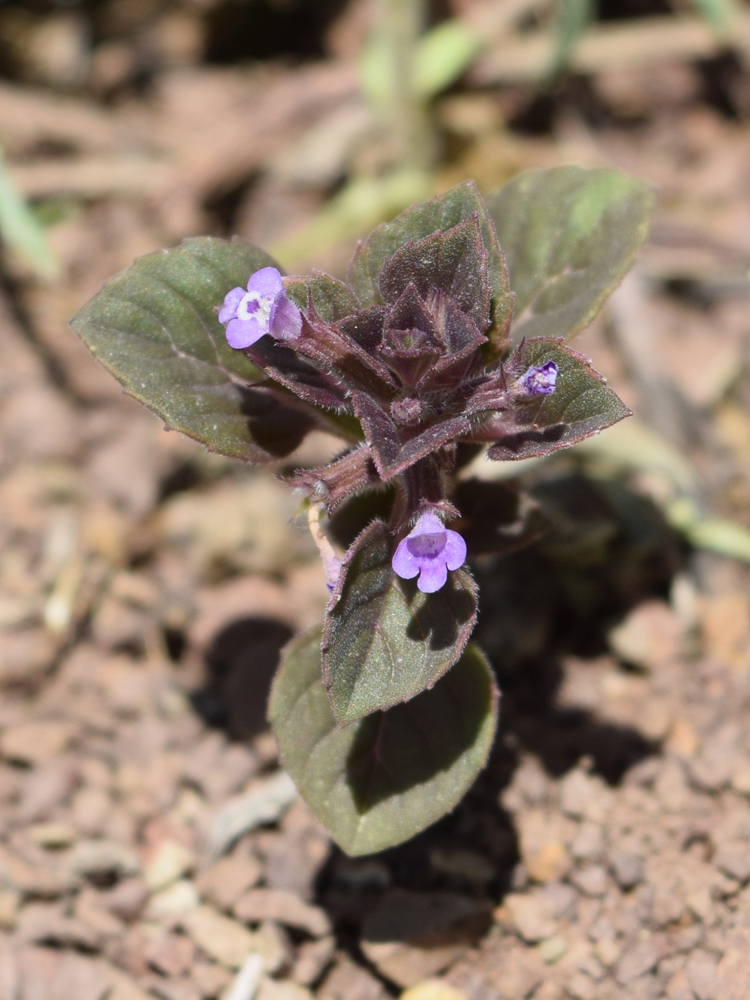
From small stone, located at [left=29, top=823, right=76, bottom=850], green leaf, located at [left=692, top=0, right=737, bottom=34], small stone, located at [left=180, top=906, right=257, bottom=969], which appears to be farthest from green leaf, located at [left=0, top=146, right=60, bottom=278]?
green leaf, located at [left=692, top=0, right=737, bottom=34]

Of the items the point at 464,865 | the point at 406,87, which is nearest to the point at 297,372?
Answer: the point at 464,865

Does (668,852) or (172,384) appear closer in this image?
(172,384)

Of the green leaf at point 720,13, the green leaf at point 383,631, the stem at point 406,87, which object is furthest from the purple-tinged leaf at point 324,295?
the green leaf at point 720,13

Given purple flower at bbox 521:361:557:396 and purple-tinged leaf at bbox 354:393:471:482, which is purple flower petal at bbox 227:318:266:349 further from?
purple flower at bbox 521:361:557:396

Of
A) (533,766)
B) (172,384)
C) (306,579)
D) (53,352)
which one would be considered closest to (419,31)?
(53,352)

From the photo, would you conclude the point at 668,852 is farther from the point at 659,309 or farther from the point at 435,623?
the point at 659,309

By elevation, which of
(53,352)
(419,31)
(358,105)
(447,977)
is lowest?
(447,977)
